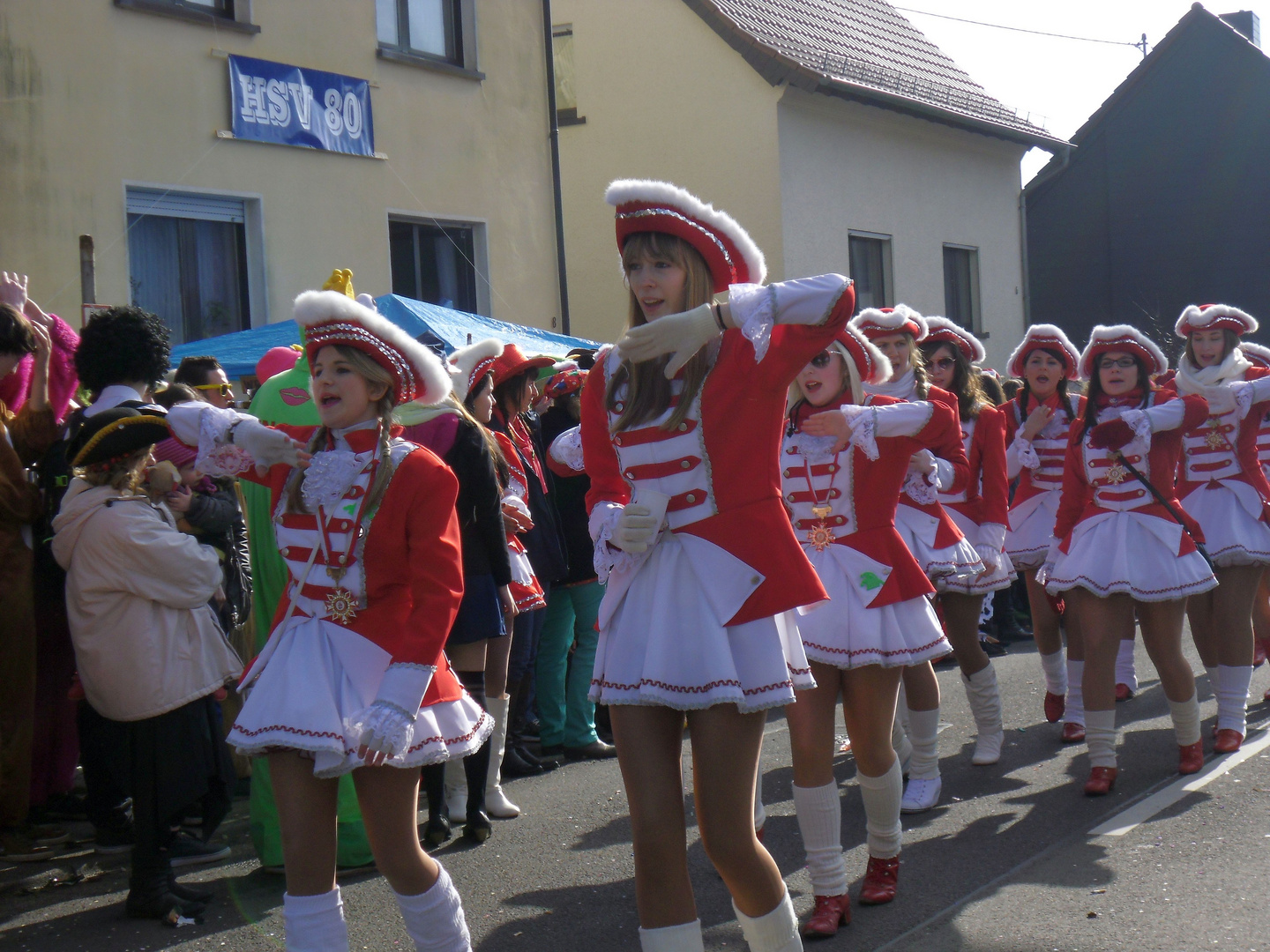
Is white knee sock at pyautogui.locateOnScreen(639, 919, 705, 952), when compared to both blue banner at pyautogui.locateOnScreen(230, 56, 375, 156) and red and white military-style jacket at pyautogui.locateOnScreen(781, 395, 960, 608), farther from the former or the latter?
blue banner at pyautogui.locateOnScreen(230, 56, 375, 156)

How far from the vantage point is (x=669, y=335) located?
3055 mm

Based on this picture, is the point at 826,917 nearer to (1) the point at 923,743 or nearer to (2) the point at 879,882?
(2) the point at 879,882

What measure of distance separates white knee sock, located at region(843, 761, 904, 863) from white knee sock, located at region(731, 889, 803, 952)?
1207 mm

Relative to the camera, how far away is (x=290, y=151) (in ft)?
36.7

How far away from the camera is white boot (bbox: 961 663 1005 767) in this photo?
6520mm

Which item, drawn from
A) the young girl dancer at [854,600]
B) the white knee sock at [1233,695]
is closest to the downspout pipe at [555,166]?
the white knee sock at [1233,695]

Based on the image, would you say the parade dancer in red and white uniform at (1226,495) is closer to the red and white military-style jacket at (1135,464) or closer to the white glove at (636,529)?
the red and white military-style jacket at (1135,464)

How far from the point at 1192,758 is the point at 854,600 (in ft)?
8.76

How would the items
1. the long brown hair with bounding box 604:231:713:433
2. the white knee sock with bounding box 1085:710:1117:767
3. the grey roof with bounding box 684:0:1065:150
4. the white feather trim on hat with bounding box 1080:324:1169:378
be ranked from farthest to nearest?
1. the grey roof with bounding box 684:0:1065:150
2. the white feather trim on hat with bounding box 1080:324:1169:378
3. the white knee sock with bounding box 1085:710:1117:767
4. the long brown hair with bounding box 604:231:713:433

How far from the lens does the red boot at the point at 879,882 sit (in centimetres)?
457

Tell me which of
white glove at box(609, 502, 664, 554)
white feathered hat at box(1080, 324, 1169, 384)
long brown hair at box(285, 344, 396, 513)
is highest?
white feathered hat at box(1080, 324, 1169, 384)

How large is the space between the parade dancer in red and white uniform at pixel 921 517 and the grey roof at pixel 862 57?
A: 37.1ft

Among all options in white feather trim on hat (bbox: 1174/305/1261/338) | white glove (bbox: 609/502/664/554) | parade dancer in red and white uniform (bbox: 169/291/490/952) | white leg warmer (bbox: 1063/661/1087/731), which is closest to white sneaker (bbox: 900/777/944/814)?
white leg warmer (bbox: 1063/661/1087/731)

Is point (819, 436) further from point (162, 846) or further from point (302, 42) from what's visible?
point (302, 42)
